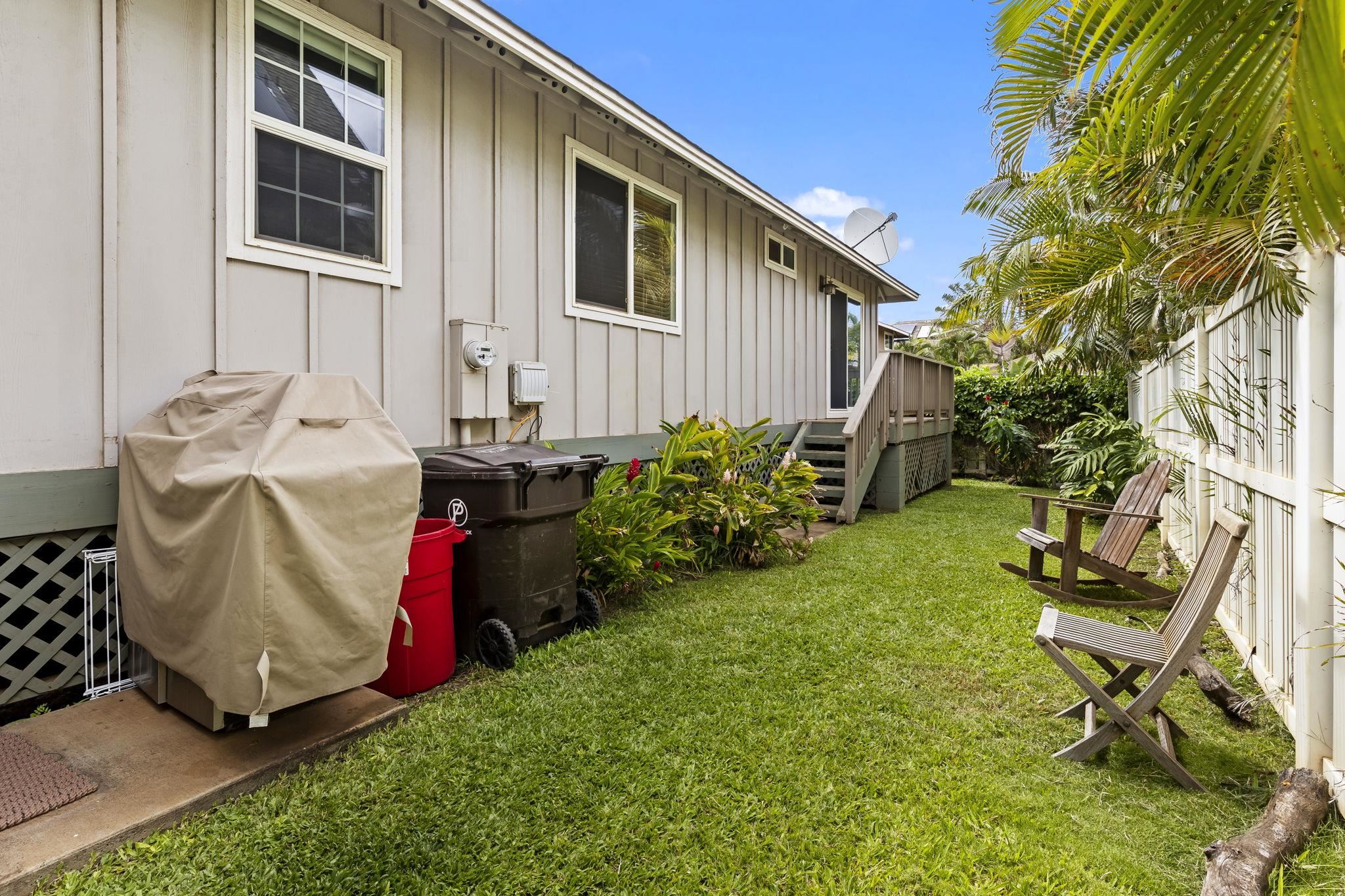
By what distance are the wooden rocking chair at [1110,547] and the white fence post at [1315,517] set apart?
2.31m

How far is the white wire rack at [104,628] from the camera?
10.0ft

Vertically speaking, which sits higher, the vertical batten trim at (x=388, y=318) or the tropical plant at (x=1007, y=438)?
the vertical batten trim at (x=388, y=318)

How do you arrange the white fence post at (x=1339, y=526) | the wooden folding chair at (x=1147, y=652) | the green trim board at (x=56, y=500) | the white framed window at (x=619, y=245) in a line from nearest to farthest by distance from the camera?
the white fence post at (x=1339, y=526)
the wooden folding chair at (x=1147, y=652)
the green trim board at (x=56, y=500)
the white framed window at (x=619, y=245)

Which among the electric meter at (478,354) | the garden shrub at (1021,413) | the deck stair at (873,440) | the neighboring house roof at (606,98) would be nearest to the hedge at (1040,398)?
the garden shrub at (1021,413)

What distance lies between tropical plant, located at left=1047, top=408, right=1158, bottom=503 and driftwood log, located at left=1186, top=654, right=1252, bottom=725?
4994mm

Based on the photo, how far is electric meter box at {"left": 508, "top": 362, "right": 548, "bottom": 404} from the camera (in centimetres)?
487

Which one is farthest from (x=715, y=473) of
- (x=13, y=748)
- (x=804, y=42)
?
(x=804, y=42)

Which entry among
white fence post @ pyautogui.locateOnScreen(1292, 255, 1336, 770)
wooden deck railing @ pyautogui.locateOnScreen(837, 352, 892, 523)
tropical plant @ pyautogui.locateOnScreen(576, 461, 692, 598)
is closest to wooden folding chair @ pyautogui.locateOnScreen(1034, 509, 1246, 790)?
white fence post @ pyautogui.locateOnScreen(1292, 255, 1336, 770)

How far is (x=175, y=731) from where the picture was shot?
9.10 feet

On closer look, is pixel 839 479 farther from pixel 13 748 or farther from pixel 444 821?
pixel 13 748

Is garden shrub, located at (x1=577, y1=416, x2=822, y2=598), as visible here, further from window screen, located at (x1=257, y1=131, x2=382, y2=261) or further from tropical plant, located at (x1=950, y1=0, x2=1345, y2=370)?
tropical plant, located at (x1=950, y1=0, x2=1345, y2=370)

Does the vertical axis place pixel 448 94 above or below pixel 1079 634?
above

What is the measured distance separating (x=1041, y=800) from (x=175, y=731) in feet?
10.7

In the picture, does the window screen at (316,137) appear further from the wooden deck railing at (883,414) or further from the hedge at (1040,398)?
the hedge at (1040,398)
